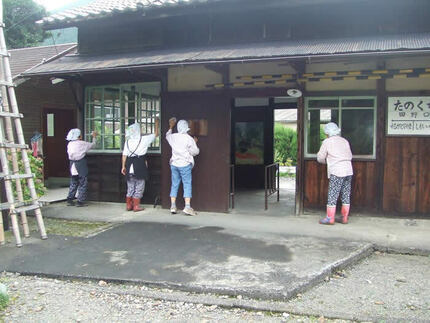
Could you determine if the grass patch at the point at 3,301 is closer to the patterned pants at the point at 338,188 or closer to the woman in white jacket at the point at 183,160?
the woman in white jacket at the point at 183,160

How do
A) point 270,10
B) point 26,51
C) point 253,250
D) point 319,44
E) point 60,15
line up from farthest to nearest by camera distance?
point 26,51, point 60,15, point 270,10, point 319,44, point 253,250

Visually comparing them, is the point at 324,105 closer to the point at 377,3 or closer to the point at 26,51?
the point at 377,3

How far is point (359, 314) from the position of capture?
379 centimetres

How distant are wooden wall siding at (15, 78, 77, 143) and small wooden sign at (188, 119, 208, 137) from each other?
18.3 feet

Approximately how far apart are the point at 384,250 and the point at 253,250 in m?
1.81

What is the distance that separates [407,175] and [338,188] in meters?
1.32

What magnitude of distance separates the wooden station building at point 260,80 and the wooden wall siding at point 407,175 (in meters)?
0.02

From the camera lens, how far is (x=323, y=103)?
761 cm

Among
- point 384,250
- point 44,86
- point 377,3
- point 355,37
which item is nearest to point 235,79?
point 355,37

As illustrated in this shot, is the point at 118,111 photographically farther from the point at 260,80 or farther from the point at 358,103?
the point at 358,103

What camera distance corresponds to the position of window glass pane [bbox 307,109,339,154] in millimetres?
7672

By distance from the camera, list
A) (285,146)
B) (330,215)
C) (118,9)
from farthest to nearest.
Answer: (285,146)
(118,9)
(330,215)

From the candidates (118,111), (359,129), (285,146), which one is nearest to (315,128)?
(359,129)

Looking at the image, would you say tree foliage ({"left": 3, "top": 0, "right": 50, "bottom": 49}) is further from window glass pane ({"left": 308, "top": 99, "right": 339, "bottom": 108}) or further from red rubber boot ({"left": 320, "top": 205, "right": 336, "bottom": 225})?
red rubber boot ({"left": 320, "top": 205, "right": 336, "bottom": 225})
